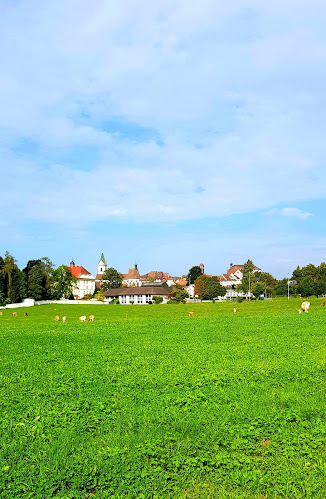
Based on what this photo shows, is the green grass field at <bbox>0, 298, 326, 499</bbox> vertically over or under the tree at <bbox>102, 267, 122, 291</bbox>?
under

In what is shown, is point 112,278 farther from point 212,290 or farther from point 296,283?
point 296,283

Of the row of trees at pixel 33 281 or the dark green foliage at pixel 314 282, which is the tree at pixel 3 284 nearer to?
the row of trees at pixel 33 281

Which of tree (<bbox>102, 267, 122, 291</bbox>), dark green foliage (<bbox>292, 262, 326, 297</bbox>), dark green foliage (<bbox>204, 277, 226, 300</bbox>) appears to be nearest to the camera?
dark green foliage (<bbox>292, 262, 326, 297</bbox>)

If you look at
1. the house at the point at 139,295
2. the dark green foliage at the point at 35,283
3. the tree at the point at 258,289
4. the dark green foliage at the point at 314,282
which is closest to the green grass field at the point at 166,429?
the dark green foliage at the point at 35,283

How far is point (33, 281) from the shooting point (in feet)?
369

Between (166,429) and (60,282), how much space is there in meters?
122

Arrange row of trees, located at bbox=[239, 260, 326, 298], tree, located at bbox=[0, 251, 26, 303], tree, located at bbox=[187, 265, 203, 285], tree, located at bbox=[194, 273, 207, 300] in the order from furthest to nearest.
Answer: tree, located at bbox=[187, 265, 203, 285], tree, located at bbox=[194, 273, 207, 300], row of trees, located at bbox=[239, 260, 326, 298], tree, located at bbox=[0, 251, 26, 303]

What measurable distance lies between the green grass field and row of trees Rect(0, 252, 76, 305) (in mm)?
89497

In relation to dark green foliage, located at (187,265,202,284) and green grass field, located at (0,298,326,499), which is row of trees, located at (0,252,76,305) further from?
green grass field, located at (0,298,326,499)

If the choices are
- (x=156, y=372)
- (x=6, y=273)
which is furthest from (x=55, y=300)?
(x=156, y=372)

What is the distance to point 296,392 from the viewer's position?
994 centimetres

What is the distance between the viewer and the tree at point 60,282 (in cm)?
12525

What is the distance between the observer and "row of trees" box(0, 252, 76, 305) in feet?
331

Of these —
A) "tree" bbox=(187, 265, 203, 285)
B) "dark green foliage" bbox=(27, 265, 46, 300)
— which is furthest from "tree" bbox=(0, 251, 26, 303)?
"tree" bbox=(187, 265, 203, 285)
